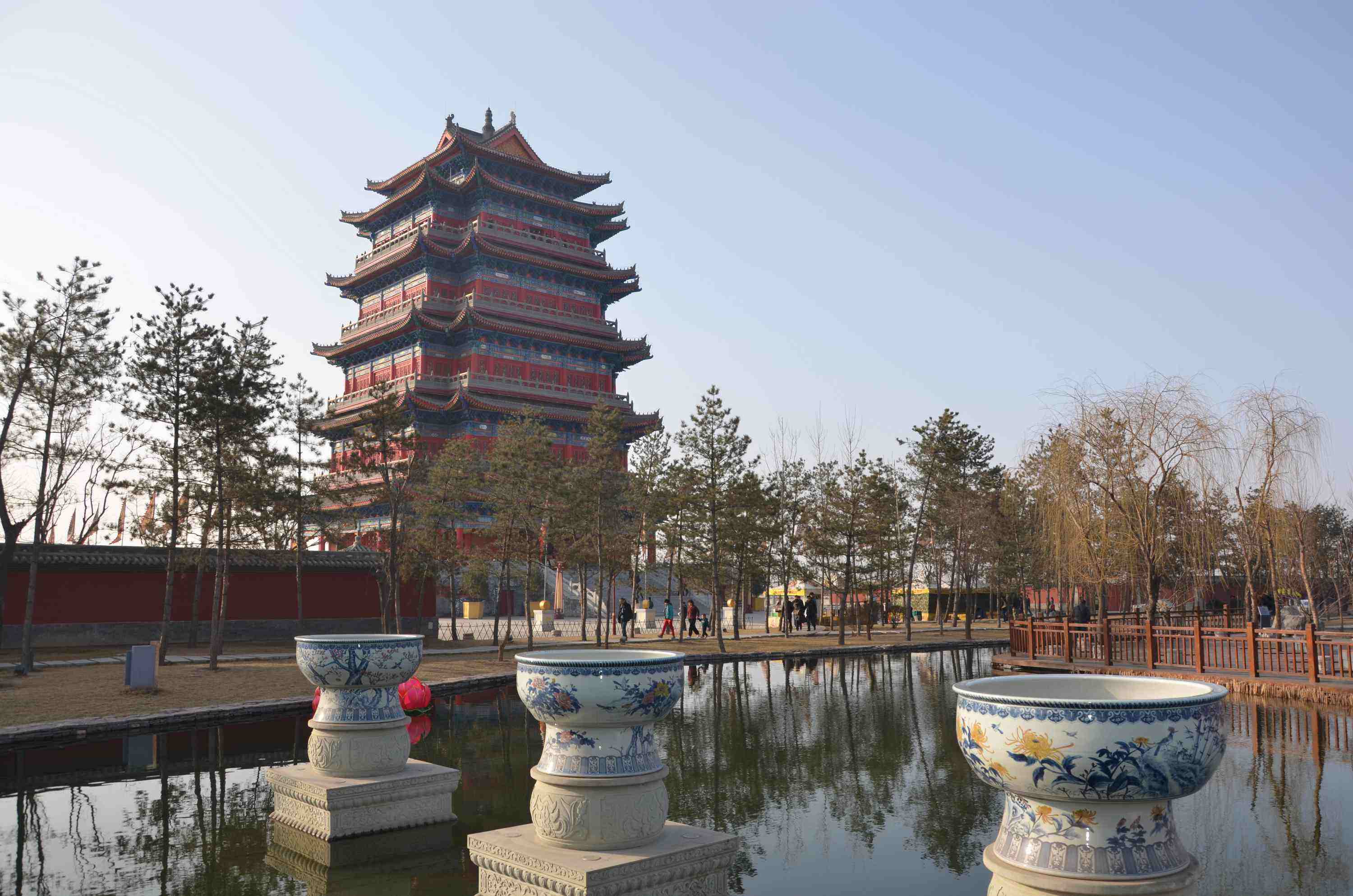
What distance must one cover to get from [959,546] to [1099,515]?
10479mm

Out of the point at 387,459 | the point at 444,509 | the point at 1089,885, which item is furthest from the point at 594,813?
the point at 444,509

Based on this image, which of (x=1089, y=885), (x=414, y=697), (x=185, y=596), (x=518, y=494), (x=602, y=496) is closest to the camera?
(x=1089, y=885)

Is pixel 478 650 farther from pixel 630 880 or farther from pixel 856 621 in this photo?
pixel 630 880

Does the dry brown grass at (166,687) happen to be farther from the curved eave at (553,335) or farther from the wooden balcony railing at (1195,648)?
the curved eave at (553,335)

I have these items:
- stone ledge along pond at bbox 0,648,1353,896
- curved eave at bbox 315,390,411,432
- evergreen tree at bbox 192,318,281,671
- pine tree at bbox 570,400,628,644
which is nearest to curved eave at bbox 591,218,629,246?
curved eave at bbox 315,390,411,432

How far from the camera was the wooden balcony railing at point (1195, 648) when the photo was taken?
13.9 meters

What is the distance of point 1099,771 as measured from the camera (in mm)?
3174

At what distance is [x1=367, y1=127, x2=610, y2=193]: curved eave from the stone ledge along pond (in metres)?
38.4

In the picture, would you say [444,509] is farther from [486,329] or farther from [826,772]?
[486,329]

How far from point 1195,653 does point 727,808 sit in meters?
11.0

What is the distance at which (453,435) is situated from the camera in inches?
1745

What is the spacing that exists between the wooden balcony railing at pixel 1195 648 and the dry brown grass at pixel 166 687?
10.1 m

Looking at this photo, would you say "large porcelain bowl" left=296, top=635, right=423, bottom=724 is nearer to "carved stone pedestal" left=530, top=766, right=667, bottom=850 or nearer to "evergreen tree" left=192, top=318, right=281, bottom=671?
"carved stone pedestal" left=530, top=766, right=667, bottom=850

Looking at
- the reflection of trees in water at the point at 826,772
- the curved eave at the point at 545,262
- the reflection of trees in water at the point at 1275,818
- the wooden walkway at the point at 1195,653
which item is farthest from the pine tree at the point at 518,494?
the curved eave at the point at 545,262
